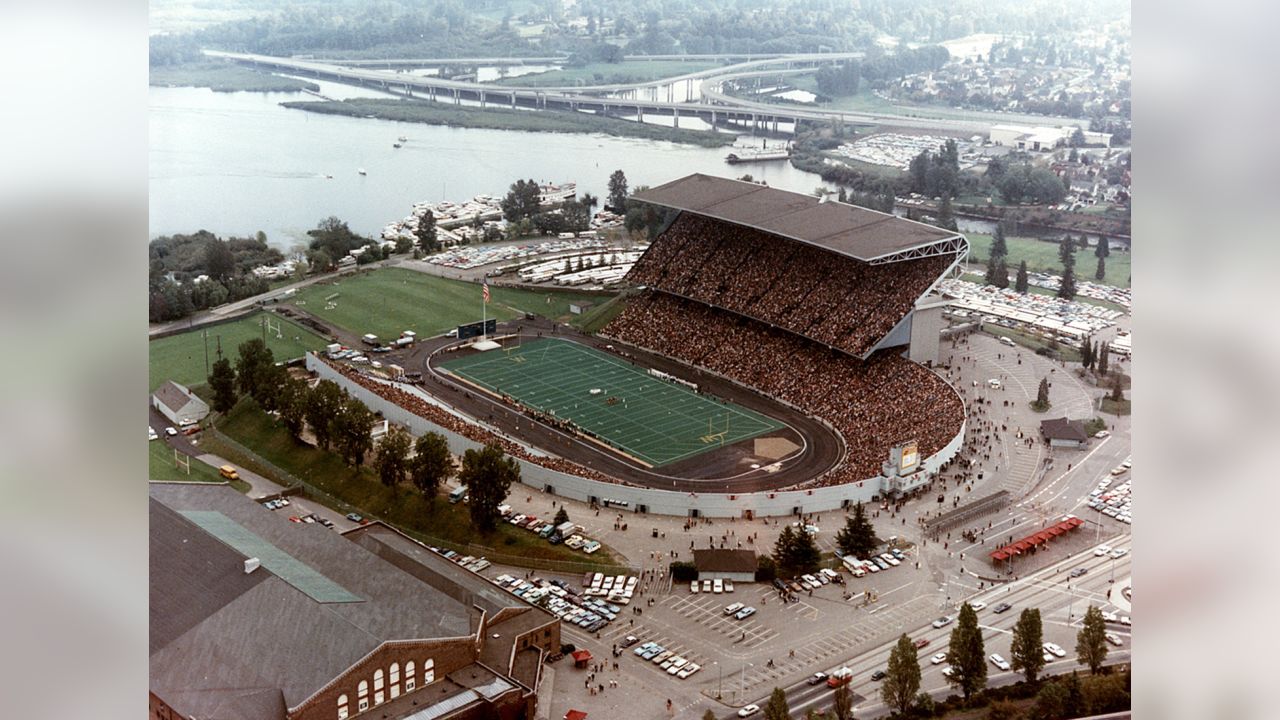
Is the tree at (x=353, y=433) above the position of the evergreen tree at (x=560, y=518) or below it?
above

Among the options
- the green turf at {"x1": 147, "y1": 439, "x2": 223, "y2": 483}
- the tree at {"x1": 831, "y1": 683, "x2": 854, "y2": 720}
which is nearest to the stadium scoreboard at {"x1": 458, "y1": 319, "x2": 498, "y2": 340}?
the green turf at {"x1": 147, "y1": 439, "x2": 223, "y2": 483}

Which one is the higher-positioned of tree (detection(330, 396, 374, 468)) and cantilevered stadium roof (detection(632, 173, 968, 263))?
cantilevered stadium roof (detection(632, 173, 968, 263))

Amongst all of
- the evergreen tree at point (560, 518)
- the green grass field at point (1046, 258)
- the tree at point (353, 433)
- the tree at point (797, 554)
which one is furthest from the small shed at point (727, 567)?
the green grass field at point (1046, 258)

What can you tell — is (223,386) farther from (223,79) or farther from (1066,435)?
(223,79)

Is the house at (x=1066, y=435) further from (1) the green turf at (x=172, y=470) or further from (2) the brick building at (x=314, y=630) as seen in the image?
(1) the green turf at (x=172, y=470)

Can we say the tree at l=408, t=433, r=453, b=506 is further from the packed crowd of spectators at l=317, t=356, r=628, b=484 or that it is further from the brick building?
the brick building

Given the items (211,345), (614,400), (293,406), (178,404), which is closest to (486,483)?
(293,406)

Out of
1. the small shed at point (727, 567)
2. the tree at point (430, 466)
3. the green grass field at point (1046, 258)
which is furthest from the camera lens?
the green grass field at point (1046, 258)
